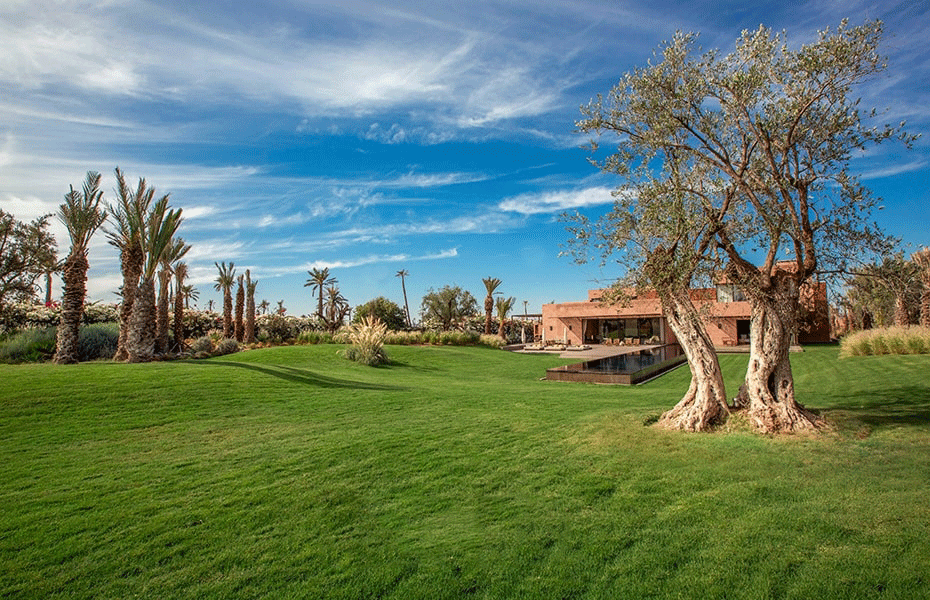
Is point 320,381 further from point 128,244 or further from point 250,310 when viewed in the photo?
point 250,310

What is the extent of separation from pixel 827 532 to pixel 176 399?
10156mm

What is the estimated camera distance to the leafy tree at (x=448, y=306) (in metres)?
57.1

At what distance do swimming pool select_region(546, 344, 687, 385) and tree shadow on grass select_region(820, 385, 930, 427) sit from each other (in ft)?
23.8

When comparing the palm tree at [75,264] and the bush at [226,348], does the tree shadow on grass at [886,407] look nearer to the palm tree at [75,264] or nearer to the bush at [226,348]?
the palm tree at [75,264]

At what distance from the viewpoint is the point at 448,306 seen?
57406mm

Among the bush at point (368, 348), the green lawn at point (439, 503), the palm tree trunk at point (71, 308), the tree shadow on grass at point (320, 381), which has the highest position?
the palm tree trunk at point (71, 308)

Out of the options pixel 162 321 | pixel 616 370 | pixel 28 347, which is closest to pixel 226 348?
pixel 162 321

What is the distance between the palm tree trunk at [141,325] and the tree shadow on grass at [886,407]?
1912 centimetres

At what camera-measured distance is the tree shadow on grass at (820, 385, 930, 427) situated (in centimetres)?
834

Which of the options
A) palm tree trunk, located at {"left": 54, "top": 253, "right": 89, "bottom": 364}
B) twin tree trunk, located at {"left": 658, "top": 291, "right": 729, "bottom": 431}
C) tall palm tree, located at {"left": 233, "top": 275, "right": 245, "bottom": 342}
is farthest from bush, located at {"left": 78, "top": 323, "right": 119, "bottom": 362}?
twin tree trunk, located at {"left": 658, "top": 291, "right": 729, "bottom": 431}

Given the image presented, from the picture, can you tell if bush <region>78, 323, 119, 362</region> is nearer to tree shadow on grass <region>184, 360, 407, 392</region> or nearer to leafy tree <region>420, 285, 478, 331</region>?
tree shadow on grass <region>184, 360, 407, 392</region>

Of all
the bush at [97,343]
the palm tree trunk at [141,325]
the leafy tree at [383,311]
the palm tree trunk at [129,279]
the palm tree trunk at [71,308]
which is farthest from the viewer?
the leafy tree at [383,311]

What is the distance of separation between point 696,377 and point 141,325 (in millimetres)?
17227

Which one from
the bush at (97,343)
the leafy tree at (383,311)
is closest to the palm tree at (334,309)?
the leafy tree at (383,311)
